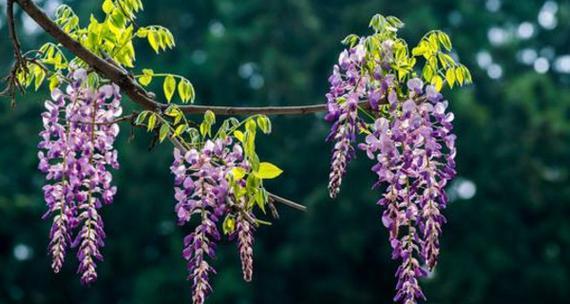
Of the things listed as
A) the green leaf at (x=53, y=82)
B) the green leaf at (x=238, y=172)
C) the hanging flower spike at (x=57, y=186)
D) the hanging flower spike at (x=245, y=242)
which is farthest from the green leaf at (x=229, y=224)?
the green leaf at (x=53, y=82)

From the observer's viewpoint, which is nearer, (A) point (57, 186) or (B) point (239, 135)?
(B) point (239, 135)

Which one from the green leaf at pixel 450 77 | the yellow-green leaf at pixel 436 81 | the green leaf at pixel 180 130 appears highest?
the green leaf at pixel 450 77

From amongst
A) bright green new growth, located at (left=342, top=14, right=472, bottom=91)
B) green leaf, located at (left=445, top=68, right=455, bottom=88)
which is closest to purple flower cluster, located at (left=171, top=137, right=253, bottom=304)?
bright green new growth, located at (left=342, top=14, right=472, bottom=91)

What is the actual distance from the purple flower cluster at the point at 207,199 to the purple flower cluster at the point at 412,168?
274 mm

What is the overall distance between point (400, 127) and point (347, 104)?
12 centimetres

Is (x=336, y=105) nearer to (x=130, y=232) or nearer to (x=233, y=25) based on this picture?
(x=130, y=232)

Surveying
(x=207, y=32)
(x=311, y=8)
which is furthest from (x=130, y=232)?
(x=311, y=8)

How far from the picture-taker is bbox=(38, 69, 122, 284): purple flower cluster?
212cm

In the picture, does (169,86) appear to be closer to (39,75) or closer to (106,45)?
(106,45)

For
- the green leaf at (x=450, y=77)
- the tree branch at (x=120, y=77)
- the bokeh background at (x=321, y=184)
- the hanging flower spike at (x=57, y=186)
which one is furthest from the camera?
the bokeh background at (x=321, y=184)

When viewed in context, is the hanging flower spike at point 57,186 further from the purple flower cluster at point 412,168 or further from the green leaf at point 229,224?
the purple flower cluster at point 412,168

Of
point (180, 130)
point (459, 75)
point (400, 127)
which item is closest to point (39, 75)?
point (180, 130)

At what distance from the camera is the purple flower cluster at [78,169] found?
212 centimetres

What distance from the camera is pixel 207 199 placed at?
199 cm
